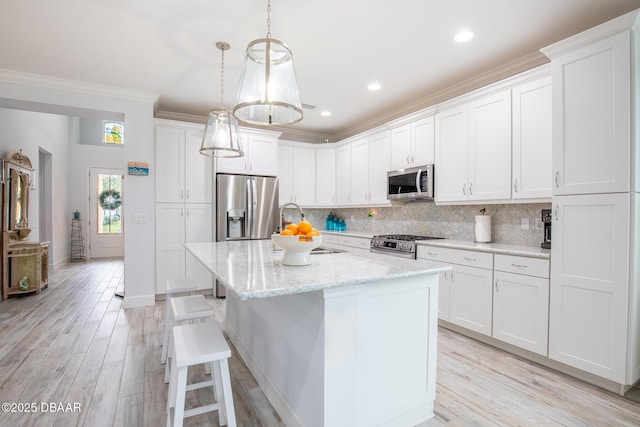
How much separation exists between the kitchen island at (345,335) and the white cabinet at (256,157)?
2807 millimetres

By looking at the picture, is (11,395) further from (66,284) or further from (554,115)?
(554,115)

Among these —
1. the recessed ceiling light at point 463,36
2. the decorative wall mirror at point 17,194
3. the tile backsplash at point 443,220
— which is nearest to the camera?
the recessed ceiling light at point 463,36

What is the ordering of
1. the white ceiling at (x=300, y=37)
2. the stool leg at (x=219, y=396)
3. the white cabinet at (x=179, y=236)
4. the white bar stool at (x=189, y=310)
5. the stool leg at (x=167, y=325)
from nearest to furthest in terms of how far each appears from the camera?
the stool leg at (x=219, y=396) < the white bar stool at (x=189, y=310) < the white ceiling at (x=300, y=37) < the stool leg at (x=167, y=325) < the white cabinet at (x=179, y=236)

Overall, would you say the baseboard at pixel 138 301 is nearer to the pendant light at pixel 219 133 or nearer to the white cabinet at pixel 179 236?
the white cabinet at pixel 179 236

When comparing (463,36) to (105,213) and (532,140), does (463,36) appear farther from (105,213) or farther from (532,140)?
(105,213)

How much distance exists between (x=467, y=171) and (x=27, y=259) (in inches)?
230

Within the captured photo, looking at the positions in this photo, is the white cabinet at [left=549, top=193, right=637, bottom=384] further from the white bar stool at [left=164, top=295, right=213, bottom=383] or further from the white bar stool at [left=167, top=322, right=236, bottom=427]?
the white bar stool at [left=164, top=295, right=213, bottom=383]

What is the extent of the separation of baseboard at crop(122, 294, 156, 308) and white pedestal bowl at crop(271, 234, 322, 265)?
3.09m

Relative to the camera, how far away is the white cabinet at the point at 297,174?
17.5ft

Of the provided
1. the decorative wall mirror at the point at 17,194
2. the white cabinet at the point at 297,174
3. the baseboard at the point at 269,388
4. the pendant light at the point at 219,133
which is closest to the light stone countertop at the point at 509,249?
the baseboard at the point at 269,388

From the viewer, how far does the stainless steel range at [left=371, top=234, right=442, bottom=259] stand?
346 centimetres

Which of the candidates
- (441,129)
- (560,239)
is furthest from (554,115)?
(441,129)

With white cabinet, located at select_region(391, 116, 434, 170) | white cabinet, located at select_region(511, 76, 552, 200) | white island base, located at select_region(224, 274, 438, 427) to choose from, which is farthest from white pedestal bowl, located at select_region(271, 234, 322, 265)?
white cabinet, located at select_region(391, 116, 434, 170)

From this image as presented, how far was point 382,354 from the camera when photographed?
5.41ft
